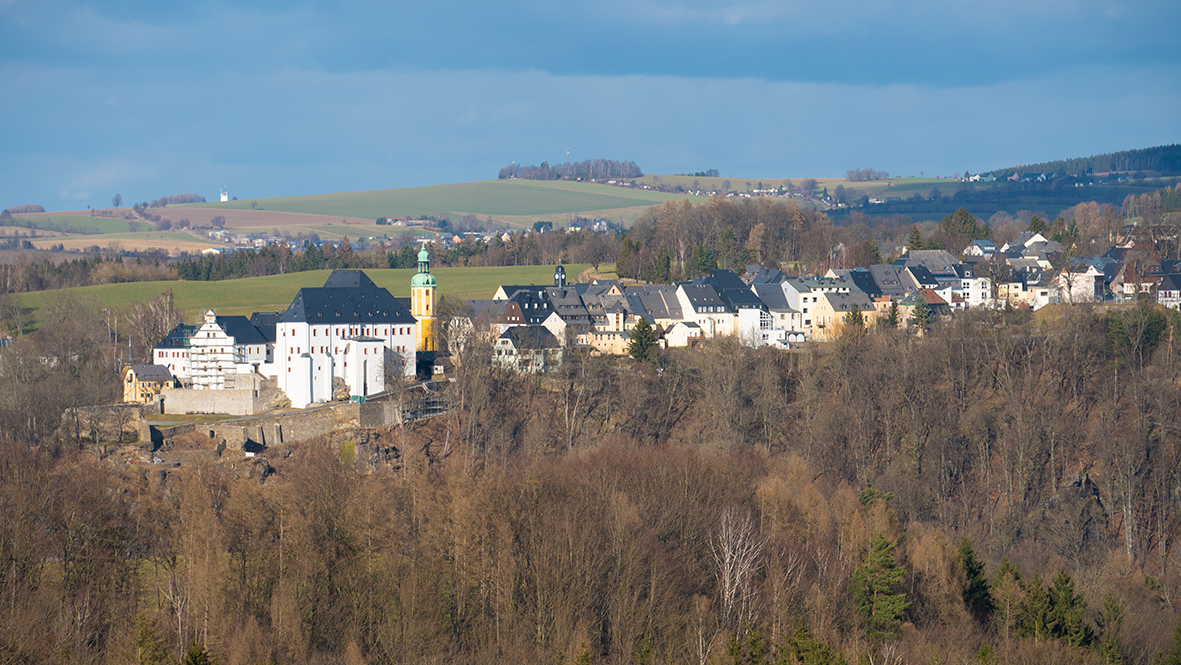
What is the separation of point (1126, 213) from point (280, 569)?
139m

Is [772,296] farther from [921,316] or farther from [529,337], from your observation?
[529,337]

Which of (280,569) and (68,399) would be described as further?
(68,399)

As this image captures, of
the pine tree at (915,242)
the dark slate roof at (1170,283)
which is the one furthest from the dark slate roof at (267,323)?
the dark slate roof at (1170,283)

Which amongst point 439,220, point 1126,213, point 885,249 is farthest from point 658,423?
point 439,220

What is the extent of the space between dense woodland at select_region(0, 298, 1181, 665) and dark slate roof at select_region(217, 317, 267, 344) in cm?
682

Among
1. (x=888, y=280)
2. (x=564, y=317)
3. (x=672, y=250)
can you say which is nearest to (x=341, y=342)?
(x=564, y=317)

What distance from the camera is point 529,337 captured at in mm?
67250

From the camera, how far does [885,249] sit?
4058 inches

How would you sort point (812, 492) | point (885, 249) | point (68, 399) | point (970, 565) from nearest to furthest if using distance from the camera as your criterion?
point (970, 565), point (812, 492), point (68, 399), point (885, 249)

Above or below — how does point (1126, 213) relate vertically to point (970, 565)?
above

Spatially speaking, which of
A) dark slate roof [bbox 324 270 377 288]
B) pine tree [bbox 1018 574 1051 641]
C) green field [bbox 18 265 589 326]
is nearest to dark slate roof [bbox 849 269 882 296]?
green field [bbox 18 265 589 326]

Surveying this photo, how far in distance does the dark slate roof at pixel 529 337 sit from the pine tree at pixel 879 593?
32607mm

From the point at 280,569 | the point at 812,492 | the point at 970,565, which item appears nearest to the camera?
the point at 280,569

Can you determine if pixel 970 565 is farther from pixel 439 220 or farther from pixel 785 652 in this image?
pixel 439 220
